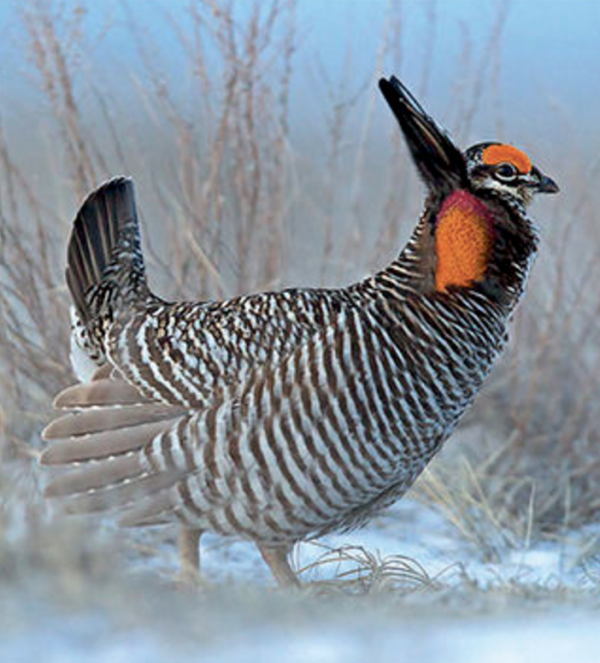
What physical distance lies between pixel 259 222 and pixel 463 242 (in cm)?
149

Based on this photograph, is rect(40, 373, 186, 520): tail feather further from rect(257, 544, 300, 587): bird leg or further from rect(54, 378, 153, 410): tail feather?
rect(257, 544, 300, 587): bird leg

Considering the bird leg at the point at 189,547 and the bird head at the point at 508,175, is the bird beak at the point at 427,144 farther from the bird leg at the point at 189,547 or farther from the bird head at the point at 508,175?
the bird leg at the point at 189,547

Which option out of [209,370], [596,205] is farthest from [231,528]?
[596,205]

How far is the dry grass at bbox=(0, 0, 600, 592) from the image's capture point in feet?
13.6

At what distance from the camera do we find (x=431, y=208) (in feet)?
10.6

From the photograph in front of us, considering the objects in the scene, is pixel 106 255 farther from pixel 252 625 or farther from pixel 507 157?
pixel 252 625

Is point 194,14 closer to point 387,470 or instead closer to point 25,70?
point 25,70

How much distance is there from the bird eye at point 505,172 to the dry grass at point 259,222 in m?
1.02

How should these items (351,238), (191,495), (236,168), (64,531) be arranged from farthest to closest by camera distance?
(351,238)
(236,168)
(191,495)
(64,531)

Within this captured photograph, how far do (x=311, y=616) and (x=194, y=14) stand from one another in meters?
2.88

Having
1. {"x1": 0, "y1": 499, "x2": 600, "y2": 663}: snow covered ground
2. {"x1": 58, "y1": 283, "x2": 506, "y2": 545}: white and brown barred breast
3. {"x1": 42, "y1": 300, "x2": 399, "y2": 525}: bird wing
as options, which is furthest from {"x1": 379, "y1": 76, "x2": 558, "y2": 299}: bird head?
{"x1": 0, "y1": 499, "x2": 600, "y2": 663}: snow covered ground

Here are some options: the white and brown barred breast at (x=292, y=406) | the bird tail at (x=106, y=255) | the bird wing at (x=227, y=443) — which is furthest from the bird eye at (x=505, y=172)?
the bird tail at (x=106, y=255)

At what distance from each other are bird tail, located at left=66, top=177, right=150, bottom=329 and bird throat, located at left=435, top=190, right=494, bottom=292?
0.91 m

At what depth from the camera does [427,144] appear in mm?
3240
